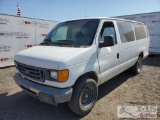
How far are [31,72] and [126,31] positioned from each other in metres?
3.33

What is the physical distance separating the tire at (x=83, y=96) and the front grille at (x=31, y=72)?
729 millimetres

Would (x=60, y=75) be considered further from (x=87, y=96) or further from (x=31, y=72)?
(x=87, y=96)

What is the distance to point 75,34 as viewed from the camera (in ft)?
12.3

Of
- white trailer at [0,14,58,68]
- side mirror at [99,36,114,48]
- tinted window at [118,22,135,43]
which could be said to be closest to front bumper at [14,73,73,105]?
side mirror at [99,36,114,48]

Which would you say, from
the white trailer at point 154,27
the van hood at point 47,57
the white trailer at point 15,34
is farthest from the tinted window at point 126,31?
the white trailer at point 154,27

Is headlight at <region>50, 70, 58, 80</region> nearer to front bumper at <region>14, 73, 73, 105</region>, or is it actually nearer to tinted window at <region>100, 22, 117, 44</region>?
front bumper at <region>14, 73, 73, 105</region>

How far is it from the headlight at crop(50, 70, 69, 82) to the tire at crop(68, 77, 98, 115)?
0.41 metres

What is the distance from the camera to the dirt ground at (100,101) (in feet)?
11.2

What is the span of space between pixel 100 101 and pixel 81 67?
150cm

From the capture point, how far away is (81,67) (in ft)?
10.0

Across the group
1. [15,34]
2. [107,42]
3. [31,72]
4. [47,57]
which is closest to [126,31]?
[107,42]

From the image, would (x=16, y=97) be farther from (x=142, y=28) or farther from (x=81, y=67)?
(x=142, y=28)

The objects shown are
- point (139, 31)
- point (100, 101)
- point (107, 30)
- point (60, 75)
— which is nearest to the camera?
point (60, 75)

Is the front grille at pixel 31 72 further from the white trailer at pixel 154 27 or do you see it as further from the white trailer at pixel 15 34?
the white trailer at pixel 154 27
